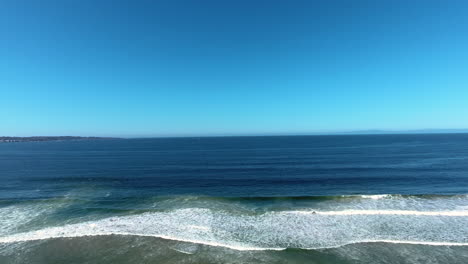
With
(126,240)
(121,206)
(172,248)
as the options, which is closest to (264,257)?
(172,248)

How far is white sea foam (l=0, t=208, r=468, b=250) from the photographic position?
50.3 ft

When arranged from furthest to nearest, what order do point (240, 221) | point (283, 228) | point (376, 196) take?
1. point (376, 196)
2. point (240, 221)
3. point (283, 228)

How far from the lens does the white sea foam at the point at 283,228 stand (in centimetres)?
1532

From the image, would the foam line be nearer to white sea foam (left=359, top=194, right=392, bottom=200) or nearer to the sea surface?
the sea surface

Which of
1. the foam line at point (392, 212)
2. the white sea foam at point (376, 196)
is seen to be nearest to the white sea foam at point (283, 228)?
the foam line at point (392, 212)

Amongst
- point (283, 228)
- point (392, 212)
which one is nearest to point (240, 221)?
point (283, 228)

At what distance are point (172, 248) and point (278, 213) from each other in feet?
32.9

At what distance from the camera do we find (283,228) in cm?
1739

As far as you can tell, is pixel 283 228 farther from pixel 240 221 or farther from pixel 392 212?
pixel 392 212

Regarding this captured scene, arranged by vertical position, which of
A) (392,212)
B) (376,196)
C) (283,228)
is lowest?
(283,228)

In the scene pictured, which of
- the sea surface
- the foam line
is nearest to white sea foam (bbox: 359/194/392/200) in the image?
the sea surface

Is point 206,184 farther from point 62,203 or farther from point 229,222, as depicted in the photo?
point 62,203

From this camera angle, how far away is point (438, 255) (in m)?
13.4

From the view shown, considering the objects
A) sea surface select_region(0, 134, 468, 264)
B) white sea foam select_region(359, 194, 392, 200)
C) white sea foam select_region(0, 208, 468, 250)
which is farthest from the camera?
white sea foam select_region(359, 194, 392, 200)
